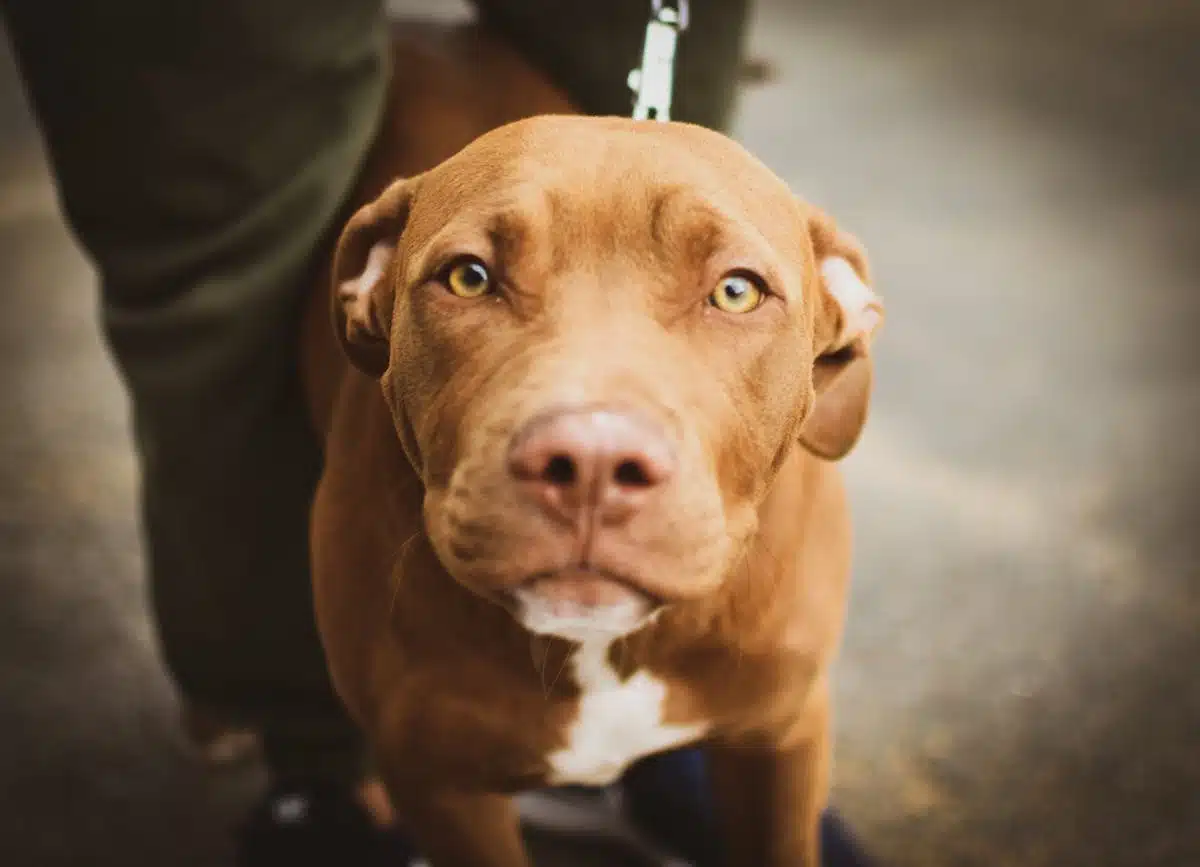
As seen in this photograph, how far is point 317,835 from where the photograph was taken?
7.09 feet

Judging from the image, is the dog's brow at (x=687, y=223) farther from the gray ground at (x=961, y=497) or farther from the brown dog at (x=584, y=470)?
the gray ground at (x=961, y=497)

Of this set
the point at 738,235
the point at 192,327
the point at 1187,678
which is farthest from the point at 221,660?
the point at 1187,678

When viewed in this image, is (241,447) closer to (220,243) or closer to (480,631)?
(220,243)

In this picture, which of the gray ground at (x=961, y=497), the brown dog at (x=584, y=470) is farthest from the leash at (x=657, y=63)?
the gray ground at (x=961, y=497)

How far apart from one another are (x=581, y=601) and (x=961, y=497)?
1878 millimetres

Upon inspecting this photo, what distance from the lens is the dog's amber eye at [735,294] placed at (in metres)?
1.13

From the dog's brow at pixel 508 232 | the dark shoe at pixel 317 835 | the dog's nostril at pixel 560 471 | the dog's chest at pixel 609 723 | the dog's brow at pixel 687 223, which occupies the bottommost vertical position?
the dark shoe at pixel 317 835

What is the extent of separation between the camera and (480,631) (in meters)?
1.32

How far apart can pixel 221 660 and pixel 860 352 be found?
3.89 feet

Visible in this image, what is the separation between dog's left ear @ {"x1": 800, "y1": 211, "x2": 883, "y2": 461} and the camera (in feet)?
4.18

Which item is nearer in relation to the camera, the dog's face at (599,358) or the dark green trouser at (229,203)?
the dog's face at (599,358)

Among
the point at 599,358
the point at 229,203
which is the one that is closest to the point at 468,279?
the point at 599,358

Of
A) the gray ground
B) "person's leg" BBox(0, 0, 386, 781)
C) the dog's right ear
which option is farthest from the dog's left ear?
the gray ground

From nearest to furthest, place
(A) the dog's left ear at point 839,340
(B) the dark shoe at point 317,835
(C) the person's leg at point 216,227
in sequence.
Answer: (A) the dog's left ear at point 839,340 → (C) the person's leg at point 216,227 → (B) the dark shoe at point 317,835
